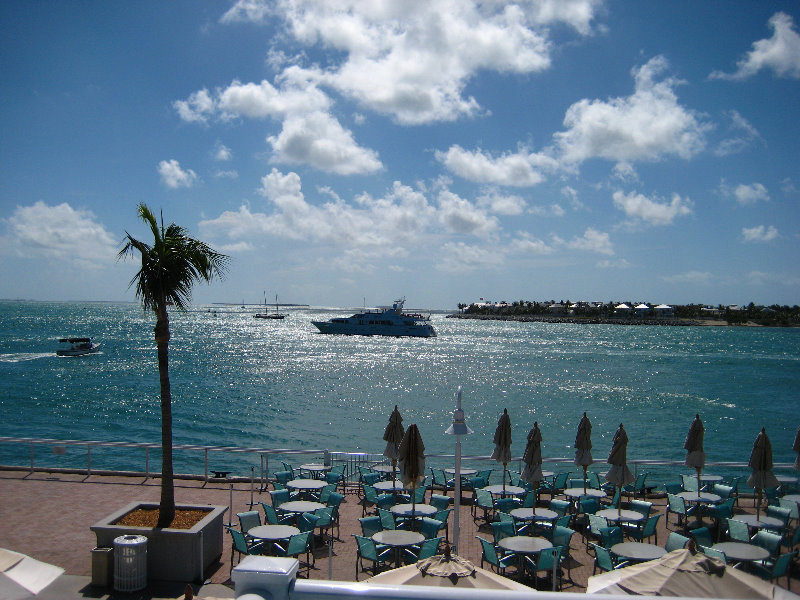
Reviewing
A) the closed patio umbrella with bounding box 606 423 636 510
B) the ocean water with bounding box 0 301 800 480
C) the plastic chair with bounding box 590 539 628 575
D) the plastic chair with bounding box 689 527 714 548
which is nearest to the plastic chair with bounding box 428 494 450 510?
the closed patio umbrella with bounding box 606 423 636 510

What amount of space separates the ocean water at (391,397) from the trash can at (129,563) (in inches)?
812

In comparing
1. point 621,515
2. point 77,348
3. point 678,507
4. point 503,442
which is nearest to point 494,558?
point 621,515

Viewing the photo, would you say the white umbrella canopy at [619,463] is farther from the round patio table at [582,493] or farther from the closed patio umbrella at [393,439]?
the closed patio umbrella at [393,439]

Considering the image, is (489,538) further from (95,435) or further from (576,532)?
(95,435)

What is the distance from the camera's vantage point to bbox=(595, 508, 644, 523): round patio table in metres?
11.1

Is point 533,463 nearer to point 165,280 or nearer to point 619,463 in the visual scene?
point 619,463

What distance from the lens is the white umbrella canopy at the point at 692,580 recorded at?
6.00 m

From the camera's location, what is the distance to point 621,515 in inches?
443

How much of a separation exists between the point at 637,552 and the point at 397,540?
3.48 m

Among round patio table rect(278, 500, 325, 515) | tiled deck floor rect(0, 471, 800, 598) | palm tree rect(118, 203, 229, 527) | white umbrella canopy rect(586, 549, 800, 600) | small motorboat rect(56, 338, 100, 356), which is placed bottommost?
small motorboat rect(56, 338, 100, 356)

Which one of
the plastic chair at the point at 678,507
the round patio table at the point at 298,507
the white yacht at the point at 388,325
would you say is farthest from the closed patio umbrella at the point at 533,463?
the white yacht at the point at 388,325

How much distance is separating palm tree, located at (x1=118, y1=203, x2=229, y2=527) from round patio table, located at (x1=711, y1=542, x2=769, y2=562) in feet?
26.8

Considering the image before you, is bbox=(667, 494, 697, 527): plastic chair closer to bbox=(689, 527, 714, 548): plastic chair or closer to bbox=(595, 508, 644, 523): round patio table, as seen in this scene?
bbox=(595, 508, 644, 523): round patio table

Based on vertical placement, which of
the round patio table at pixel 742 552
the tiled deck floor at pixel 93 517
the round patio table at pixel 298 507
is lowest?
the tiled deck floor at pixel 93 517
